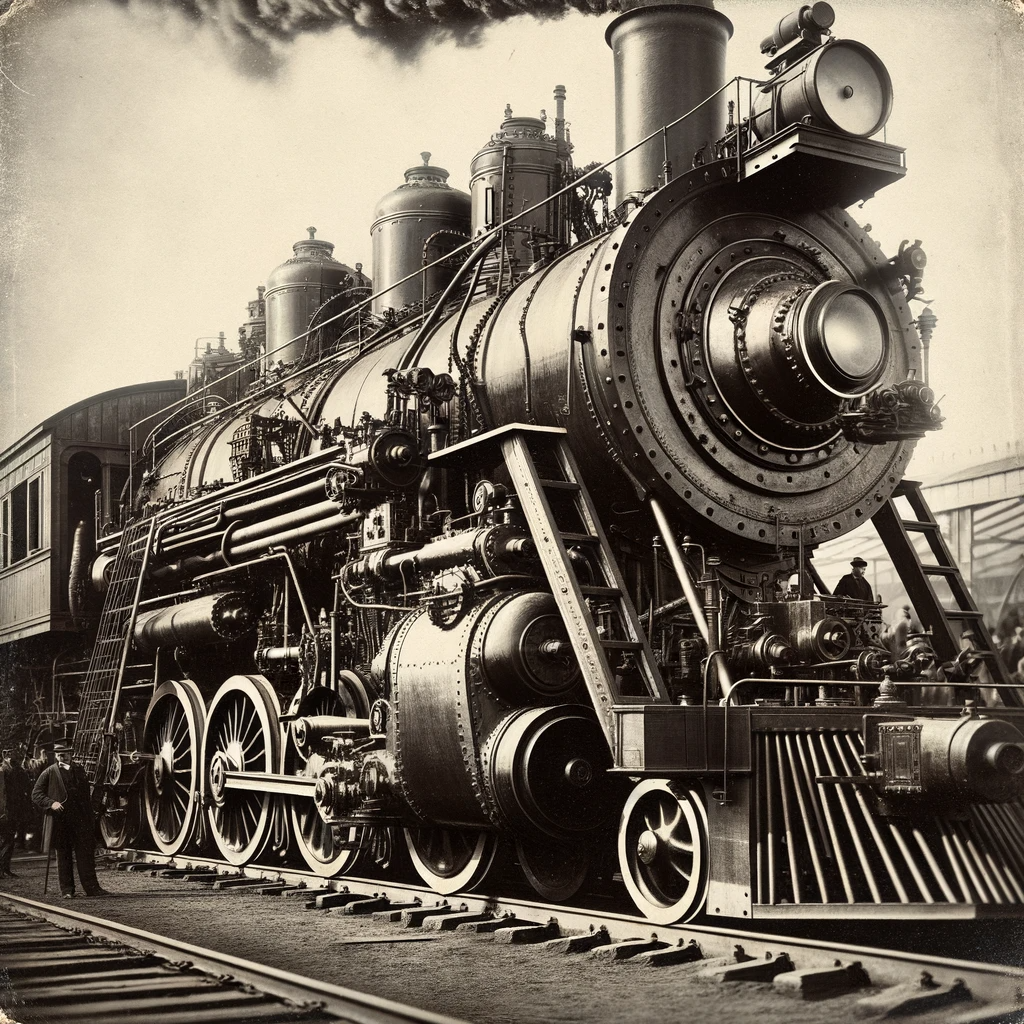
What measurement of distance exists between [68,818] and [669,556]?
4.90 m

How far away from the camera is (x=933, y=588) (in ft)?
26.6

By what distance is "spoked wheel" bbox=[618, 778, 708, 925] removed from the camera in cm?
595

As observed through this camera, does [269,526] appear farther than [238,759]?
No

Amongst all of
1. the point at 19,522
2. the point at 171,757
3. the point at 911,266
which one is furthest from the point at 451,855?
the point at 19,522

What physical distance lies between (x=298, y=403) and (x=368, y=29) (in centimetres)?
479

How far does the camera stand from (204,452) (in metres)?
12.5

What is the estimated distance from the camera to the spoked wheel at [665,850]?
595 centimetres

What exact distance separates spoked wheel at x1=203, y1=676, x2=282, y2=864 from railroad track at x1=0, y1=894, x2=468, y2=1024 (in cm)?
316

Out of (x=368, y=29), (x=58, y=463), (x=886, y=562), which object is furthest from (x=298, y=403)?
(x=886, y=562)

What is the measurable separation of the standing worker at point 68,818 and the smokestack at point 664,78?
559cm

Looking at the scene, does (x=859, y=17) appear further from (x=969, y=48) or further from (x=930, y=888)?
(x=930, y=888)

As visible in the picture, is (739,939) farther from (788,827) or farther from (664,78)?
(664,78)

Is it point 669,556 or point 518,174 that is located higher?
point 518,174

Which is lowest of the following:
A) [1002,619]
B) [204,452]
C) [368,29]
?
[1002,619]
